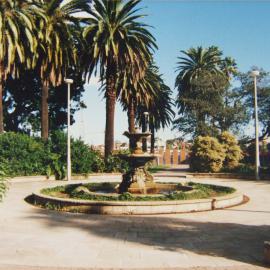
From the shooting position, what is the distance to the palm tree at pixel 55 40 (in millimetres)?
28641

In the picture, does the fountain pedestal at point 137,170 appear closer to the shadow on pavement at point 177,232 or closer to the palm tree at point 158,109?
the shadow on pavement at point 177,232

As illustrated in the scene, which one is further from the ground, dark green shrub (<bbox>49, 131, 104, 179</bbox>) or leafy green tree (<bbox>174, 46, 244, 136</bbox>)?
leafy green tree (<bbox>174, 46, 244, 136</bbox>)

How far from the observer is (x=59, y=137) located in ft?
88.3

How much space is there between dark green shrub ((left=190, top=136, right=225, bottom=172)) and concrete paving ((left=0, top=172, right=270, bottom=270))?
51.5 feet

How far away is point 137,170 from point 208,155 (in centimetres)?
1342

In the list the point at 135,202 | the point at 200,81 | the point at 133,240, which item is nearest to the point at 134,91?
the point at 200,81

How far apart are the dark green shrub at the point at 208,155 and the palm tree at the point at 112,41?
21.2ft

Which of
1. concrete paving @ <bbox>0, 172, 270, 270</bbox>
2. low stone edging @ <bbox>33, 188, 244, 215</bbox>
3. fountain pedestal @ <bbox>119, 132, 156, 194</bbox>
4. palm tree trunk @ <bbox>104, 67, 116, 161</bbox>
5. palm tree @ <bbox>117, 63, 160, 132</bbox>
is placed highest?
palm tree @ <bbox>117, 63, 160, 132</bbox>

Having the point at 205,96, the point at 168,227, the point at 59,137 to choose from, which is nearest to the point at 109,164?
the point at 59,137

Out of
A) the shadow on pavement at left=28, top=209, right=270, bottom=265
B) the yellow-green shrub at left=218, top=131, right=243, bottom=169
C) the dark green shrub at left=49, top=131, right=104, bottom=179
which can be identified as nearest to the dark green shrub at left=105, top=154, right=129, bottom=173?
the dark green shrub at left=49, top=131, right=104, bottom=179

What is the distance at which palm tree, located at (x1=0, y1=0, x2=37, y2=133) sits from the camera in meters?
25.2

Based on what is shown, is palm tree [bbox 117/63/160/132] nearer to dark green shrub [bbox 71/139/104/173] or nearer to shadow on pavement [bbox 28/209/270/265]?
dark green shrub [bbox 71/139/104/173]

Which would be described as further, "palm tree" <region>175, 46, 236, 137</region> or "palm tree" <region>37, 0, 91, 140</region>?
"palm tree" <region>175, 46, 236, 137</region>

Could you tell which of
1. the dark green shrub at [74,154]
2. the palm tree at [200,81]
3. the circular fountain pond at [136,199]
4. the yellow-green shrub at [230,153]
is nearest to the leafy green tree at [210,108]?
the palm tree at [200,81]
